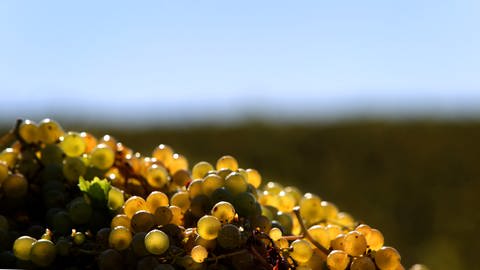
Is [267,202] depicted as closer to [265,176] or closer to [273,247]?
[273,247]

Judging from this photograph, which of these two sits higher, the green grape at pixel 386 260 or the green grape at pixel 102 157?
the green grape at pixel 102 157

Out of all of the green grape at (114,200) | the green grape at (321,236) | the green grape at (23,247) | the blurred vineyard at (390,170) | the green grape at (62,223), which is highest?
the green grape at (114,200)

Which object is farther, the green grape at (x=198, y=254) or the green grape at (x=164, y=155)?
the green grape at (x=164, y=155)

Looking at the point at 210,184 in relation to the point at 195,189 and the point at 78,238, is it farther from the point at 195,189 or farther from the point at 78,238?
the point at 78,238

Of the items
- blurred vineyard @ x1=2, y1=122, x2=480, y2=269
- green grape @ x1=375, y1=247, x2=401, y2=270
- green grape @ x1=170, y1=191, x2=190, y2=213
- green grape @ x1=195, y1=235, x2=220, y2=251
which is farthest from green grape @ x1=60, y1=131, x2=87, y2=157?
blurred vineyard @ x1=2, y1=122, x2=480, y2=269

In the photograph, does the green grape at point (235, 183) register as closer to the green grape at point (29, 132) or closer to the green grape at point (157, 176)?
the green grape at point (157, 176)

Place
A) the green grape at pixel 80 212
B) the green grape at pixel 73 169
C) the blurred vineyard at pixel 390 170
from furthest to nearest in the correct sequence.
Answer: the blurred vineyard at pixel 390 170
the green grape at pixel 73 169
the green grape at pixel 80 212

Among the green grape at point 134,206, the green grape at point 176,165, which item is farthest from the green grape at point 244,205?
the green grape at point 176,165

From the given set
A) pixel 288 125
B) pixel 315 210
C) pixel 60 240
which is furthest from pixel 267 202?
pixel 288 125
